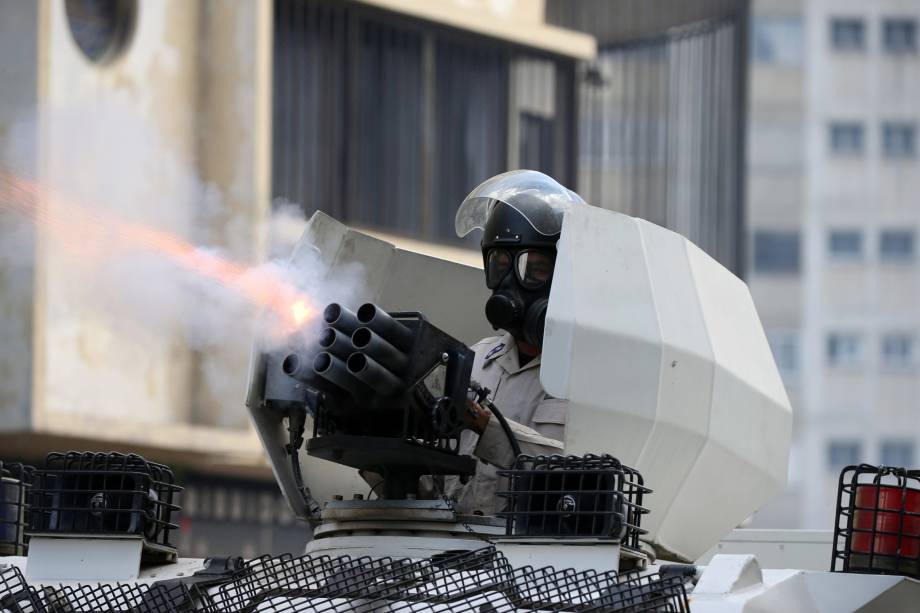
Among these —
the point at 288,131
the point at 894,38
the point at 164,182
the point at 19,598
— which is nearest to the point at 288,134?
the point at 288,131

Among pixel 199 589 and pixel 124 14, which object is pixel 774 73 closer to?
pixel 124 14

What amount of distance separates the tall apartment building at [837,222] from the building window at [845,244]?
0.10 ft

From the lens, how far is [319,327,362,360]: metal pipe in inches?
320

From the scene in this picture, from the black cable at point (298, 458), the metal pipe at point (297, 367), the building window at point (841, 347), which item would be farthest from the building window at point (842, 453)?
the metal pipe at point (297, 367)

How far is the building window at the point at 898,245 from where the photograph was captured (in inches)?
2847

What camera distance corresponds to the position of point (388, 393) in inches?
322

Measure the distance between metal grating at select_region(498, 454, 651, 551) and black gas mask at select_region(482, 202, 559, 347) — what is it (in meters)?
2.07

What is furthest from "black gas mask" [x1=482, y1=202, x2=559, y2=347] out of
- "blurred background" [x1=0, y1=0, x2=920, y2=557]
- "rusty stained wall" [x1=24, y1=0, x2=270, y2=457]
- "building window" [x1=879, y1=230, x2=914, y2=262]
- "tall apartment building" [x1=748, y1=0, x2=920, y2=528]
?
"building window" [x1=879, y1=230, x2=914, y2=262]

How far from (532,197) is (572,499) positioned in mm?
2487

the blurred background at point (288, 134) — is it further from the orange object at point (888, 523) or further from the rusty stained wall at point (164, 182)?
the orange object at point (888, 523)

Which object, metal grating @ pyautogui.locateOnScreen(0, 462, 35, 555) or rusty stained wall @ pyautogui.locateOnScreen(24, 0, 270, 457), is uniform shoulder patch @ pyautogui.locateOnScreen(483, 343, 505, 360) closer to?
metal grating @ pyautogui.locateOnScreen(0, 462, 35, 555)

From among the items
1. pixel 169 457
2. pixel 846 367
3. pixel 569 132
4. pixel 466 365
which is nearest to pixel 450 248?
pixel 569 132

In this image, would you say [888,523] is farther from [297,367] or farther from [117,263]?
[117,263]

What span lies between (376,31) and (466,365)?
22.8m
